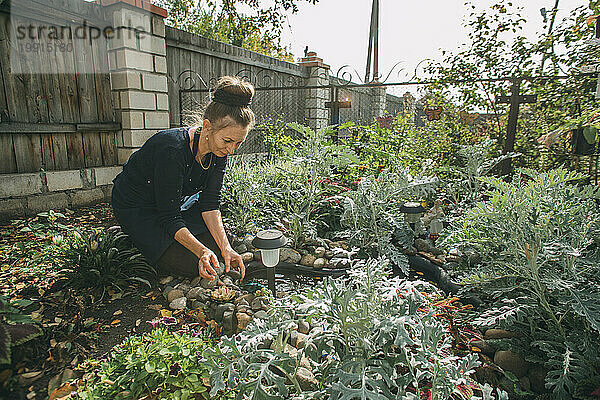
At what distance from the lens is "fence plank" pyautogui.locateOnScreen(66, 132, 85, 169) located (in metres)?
3.83

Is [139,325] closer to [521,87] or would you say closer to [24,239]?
[24,239]

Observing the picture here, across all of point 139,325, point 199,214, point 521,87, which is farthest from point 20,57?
point 521,87

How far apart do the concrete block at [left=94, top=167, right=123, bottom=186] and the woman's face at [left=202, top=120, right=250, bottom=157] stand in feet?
8.31

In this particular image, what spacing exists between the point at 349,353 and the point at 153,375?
2.44ft

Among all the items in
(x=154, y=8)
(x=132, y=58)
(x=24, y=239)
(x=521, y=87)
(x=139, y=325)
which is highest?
(x=154, y=8)

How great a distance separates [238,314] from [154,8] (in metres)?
3.92

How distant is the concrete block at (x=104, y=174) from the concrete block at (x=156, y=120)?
0.67 metres

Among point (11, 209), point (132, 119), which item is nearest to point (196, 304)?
point (11, 209)

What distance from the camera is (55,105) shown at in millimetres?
3682

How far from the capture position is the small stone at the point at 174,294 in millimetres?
2143

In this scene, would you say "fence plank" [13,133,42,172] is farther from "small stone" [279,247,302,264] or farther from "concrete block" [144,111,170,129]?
"small stone" [279,247,302,264]

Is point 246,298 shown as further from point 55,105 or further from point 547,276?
point 55,105

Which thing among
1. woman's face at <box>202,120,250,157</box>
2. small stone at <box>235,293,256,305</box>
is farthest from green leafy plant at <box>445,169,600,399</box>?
woman's face at <box>202,120,250,157</box>

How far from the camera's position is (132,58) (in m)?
3.95
